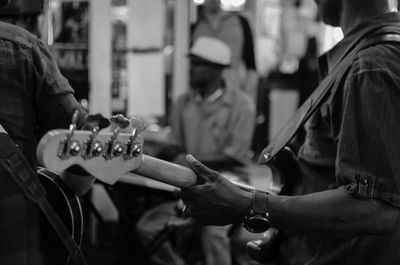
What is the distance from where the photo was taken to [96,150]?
1.85 metres

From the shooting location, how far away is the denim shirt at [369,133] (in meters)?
1.95

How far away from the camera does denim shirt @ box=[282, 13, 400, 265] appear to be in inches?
76.7

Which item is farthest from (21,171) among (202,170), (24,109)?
(202,170)

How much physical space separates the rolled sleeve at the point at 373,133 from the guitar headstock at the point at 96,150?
0.58 metres

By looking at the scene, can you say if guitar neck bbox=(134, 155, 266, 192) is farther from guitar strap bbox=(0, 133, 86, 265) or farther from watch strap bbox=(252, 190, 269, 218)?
guitar strap bbox=(0, 133, 86, 265)

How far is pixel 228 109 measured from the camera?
529cm

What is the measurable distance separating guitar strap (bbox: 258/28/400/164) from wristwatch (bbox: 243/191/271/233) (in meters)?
0.24

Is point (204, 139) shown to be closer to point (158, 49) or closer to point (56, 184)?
point (158, 49)

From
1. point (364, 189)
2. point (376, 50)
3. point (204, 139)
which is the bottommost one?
point (204, 139)

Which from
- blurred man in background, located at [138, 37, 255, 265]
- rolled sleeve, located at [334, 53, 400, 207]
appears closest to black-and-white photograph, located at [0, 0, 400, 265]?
rolled sleeve, located at [334, 53, 400, 207]

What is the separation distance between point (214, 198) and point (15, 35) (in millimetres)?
743

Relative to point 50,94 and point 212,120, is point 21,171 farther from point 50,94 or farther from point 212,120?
point 212,120

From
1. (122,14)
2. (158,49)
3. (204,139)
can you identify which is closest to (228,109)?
(204,139)

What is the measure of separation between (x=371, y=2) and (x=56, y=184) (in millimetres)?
1161
